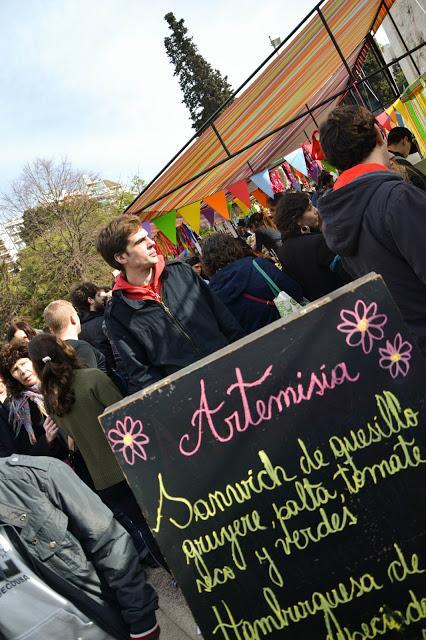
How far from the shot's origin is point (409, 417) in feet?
5.15

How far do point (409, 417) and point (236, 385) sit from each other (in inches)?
20.1

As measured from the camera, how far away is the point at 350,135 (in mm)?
2182

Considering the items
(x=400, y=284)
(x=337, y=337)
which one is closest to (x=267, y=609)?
(x=337, y=337)

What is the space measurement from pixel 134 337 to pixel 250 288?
999 mm

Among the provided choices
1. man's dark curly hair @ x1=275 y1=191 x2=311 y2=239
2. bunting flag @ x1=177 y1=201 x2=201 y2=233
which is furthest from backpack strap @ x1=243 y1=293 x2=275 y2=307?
bunting flag @ x1=177 y1=201 x2=201 y2=233

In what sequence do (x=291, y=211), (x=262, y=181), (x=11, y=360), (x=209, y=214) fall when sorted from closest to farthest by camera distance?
(x=291, y=211) < (x=11, y=360) < (x=262, y=181) < (x=209, y=214)

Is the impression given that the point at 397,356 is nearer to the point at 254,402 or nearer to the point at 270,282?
the point at 254,402

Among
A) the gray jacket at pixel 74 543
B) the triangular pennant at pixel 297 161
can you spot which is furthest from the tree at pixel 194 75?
the gray jacket at pixel 74 543

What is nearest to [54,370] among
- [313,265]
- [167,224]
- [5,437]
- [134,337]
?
A: [134,337]

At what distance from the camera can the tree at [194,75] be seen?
50.0 meters

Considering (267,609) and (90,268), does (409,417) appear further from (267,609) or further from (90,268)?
(90,268)

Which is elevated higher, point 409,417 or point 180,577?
point 409,417

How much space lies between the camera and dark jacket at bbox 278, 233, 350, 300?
3.50 m

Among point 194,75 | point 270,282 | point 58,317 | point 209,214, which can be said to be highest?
point 194,75
